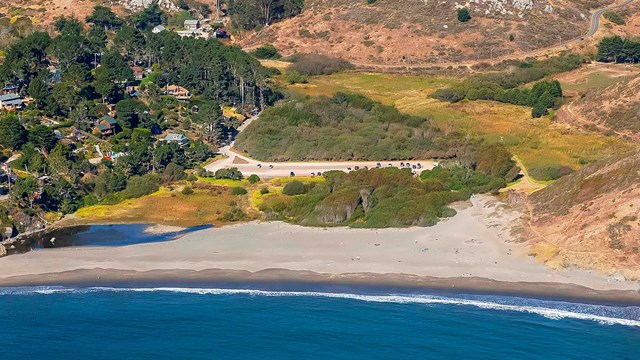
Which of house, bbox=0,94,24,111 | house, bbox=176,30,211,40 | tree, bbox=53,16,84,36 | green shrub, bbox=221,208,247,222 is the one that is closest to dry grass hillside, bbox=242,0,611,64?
house, bbox=176,30,211,40

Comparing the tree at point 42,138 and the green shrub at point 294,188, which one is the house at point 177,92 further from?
the green shrub at point 294,188

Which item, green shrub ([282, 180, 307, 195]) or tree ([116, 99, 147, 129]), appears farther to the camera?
tree ([116, 99, 147, 129])

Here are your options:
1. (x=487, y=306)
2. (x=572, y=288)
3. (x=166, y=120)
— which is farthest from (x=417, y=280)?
(x=166, y=120)

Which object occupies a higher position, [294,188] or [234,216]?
[294,188]

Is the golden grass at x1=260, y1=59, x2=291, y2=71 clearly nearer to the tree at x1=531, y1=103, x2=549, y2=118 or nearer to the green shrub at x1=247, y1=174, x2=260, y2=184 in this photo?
the tree at x1=531, y1=103, x2=549, y2=118

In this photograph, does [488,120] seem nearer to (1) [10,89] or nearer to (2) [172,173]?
(2) [172,173]

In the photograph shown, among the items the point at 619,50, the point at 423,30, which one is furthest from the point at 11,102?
the point at 619,50
